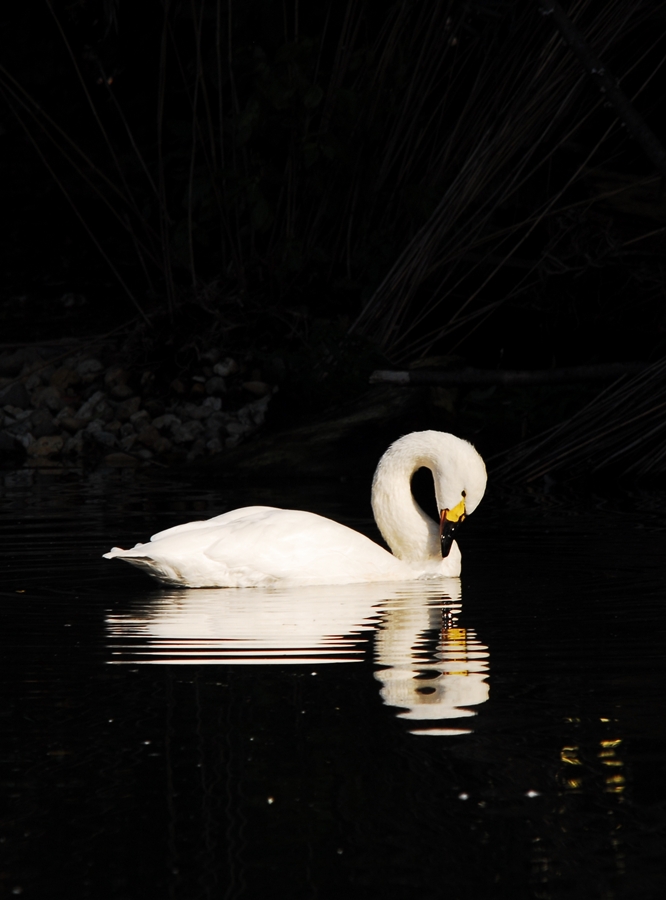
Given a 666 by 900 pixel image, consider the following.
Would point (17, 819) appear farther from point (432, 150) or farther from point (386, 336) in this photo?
point (432, 150)

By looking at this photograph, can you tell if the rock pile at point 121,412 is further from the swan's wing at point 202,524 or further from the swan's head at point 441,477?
the swan's wing at point 202,524

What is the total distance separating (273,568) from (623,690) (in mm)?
1611

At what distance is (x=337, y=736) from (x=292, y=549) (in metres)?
1.77

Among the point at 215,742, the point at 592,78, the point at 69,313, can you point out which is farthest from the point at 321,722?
the point at 69,313

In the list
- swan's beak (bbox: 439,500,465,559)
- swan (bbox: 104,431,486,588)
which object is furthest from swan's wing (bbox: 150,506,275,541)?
swan's beak (bbox: 439,500,465,559)

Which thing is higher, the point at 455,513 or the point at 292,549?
the point at 455,513

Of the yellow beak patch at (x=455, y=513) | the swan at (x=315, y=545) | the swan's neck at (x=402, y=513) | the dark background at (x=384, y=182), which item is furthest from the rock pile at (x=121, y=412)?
the yellow beak patch at (x=455, y=513)

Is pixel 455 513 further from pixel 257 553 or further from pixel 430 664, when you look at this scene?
pixel 430 664

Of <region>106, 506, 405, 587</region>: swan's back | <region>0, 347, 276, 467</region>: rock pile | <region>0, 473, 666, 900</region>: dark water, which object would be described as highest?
<region>0, 347, 276, 467</region>: rock pile

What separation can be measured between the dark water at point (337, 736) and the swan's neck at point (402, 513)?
192mm

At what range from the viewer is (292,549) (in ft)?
14.5

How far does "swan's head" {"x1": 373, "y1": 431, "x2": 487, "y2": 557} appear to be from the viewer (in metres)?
4.61

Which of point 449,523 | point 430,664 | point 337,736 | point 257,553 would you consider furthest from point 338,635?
point 449,523

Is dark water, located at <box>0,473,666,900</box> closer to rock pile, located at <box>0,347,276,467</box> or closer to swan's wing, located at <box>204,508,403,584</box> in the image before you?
swan's wing, located at <box>204,508,403,584</box>
